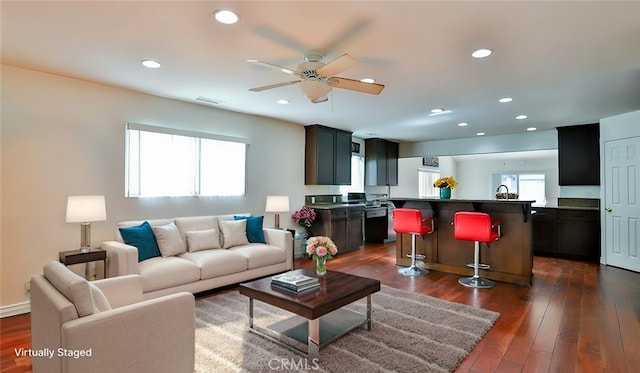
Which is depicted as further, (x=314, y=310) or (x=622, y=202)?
(x=622, y=202)

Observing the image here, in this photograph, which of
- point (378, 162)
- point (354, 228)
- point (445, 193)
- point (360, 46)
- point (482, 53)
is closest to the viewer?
point (360, 46)

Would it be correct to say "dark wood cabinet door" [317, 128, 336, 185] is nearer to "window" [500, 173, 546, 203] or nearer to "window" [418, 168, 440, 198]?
"window" [418, 168, 440, 198]

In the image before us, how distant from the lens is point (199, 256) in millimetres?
→ 3787

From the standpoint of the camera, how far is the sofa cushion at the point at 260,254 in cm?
409

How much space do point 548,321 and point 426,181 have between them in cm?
714

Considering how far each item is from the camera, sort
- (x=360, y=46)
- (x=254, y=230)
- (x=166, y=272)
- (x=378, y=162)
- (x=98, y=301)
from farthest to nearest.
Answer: (x=378, y=162) < (x=254, y=230) < (x=166, y=272) < (x=360, y=46) < (x=98, y=301)

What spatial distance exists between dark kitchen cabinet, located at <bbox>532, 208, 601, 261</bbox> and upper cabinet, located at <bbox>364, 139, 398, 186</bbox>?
3.20 meters

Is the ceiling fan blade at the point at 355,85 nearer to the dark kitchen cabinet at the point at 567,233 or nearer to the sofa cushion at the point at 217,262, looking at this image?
the sofa cushion at the point at 217,262

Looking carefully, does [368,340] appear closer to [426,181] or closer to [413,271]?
[413,271]

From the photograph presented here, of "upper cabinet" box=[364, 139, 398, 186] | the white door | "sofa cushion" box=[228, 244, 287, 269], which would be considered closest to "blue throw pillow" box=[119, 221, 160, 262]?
"sofa cushion" box=[228, 244, 287, 269]

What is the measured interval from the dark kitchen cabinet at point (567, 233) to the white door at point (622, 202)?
1.12 ft

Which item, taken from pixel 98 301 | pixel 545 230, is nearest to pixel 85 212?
pixel 98 301

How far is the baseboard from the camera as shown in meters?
3.18

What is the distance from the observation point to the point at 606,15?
2209 mm
